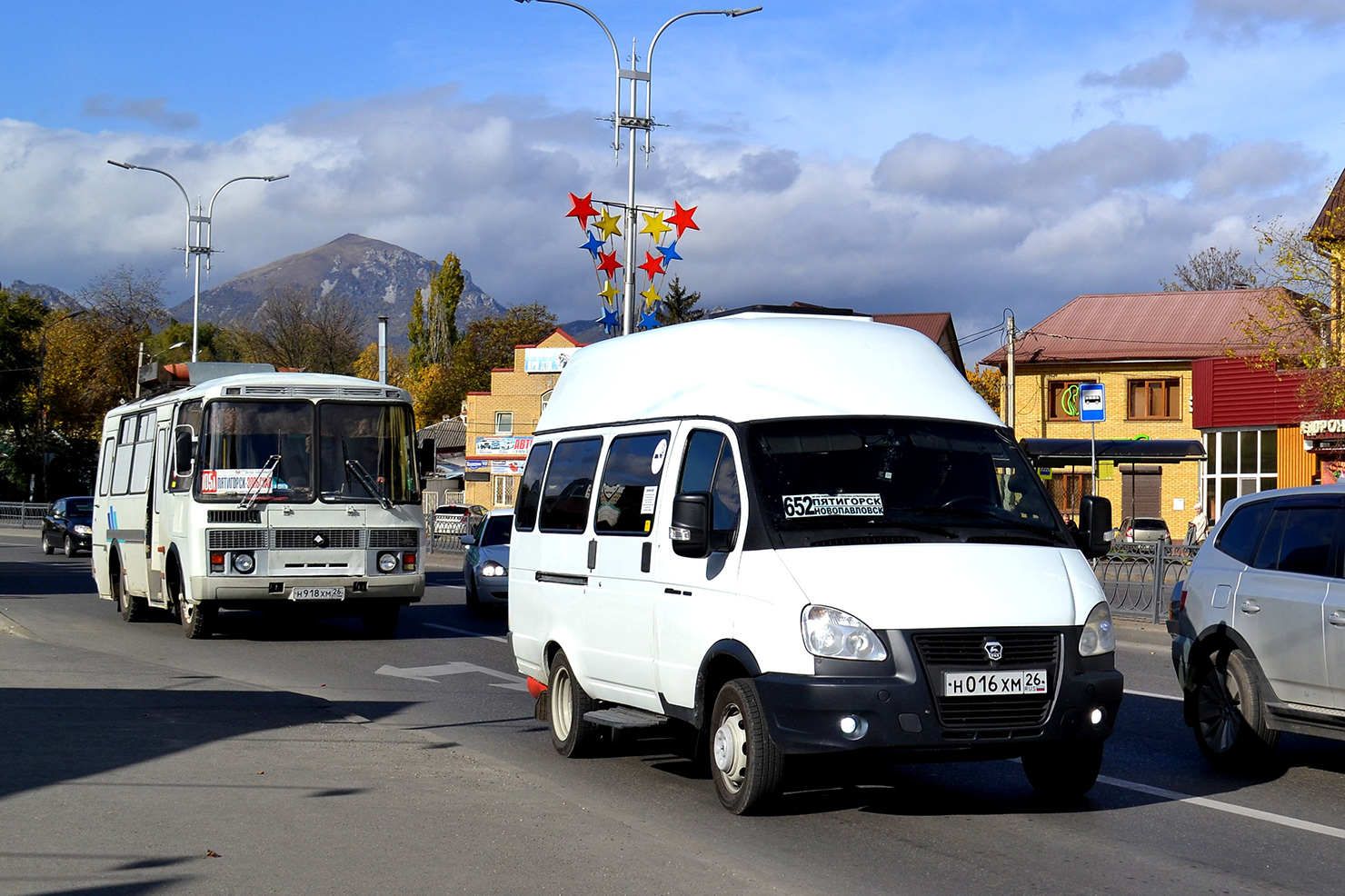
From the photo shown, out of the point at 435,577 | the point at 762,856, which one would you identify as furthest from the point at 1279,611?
the point at 435,577

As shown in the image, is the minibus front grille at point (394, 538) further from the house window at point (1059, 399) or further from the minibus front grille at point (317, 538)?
the house window at point (1059, 399)

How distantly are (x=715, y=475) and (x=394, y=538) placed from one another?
33.2 ft

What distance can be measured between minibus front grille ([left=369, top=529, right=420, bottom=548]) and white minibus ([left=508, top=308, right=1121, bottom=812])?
8066 millimetres

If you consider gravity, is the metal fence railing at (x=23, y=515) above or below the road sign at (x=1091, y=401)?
below

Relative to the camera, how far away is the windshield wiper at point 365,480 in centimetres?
1731

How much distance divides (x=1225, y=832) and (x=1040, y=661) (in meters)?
1.31

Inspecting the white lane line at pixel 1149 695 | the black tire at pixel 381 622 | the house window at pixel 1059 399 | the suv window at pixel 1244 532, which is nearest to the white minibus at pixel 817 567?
the suv window at pixel 1244 532

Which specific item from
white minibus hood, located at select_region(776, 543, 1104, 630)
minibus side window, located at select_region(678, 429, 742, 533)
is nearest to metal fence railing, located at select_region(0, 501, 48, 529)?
minibus side window, located at select_region(678, 429, 742, 533)

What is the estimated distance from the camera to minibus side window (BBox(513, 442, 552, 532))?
1039 cm

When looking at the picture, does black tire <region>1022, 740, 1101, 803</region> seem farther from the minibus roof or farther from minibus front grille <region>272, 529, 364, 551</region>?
minibus front grille <region>272, 529, 364, 551</region>

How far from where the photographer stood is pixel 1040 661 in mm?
7199

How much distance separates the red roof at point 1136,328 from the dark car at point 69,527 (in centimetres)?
4061

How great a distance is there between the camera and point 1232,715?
30.7 ft

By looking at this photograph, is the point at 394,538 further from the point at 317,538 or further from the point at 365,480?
the point at 317,538
